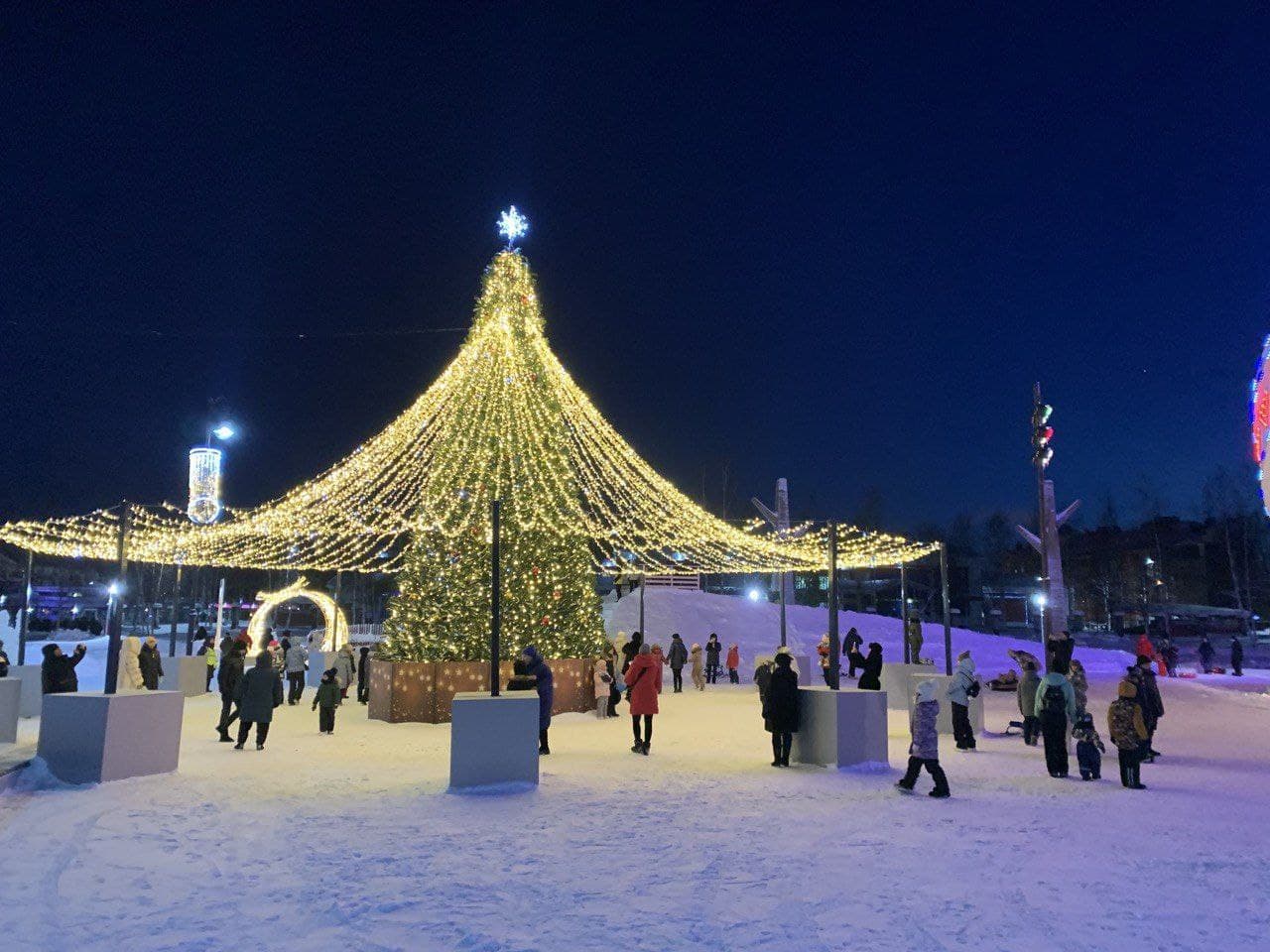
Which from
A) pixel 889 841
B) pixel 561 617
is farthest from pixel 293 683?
pixel 889 841

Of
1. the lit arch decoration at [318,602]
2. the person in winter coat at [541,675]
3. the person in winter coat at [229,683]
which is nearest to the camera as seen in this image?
the person in winter coat at [541,675]

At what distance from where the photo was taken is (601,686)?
15.4m

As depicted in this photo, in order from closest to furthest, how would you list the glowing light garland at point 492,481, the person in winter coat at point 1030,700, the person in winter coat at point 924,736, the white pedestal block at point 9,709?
the person in winter coat at point 924,736, the white pedestal block at point 9,709, the person in winter coat at point 1030,700, the glowing light garland at point 492,481

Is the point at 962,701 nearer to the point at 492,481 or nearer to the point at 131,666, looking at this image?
the point at 492,481

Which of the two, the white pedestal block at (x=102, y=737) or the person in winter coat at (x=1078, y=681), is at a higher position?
the person in winter coat at (x=1078, y=681)

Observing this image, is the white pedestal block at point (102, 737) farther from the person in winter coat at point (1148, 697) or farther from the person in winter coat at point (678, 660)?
the person in winter coat at point (678, 660)

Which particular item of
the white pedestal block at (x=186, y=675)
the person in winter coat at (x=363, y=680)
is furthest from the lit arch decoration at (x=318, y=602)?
the person in winter coat at (x=363, y=680)

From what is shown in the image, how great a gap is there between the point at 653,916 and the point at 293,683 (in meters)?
13.6

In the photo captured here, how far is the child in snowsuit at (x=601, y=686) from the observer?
15.2 metres

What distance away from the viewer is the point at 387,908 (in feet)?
16.5

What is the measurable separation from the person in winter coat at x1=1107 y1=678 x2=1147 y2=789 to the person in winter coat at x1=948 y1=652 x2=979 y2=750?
2.66 metres

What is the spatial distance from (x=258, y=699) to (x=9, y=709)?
3.11m

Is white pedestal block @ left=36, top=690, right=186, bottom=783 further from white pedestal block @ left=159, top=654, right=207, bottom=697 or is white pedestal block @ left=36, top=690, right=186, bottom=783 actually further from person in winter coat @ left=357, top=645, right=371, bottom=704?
white pedestal block @ left=159, top=654, right=207, bottom=697

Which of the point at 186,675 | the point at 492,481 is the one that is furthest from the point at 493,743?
the point at 186,675
